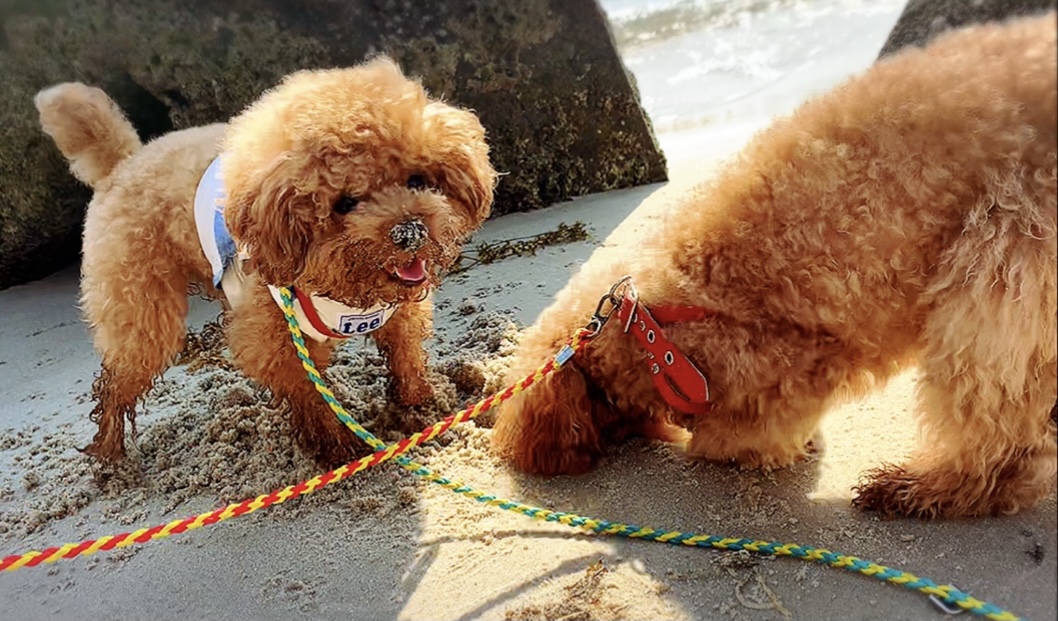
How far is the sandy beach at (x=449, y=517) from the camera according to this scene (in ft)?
5.87

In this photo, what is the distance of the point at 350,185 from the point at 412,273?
0.34 m

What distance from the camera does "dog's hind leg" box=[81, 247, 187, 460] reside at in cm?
295

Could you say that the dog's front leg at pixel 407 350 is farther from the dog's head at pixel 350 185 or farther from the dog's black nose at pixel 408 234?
the dog's black nose at pixel 408 234

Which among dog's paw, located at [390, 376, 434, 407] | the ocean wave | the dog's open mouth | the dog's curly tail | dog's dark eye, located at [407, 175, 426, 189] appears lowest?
dog's paw, located at [390, 376, 434, 407]

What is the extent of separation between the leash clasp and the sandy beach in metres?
0.53

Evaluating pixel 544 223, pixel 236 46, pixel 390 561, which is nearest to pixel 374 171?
pixel 390 561

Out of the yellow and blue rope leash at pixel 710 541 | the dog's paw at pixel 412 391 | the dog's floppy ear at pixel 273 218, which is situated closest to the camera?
the yellow and blue rope leash at pixel 710 541

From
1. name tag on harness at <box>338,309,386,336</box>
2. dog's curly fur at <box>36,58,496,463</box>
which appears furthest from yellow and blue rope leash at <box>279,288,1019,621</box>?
dog's curly fur at <box>36,58,496,463</box>

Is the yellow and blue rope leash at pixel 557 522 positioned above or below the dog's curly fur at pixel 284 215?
below

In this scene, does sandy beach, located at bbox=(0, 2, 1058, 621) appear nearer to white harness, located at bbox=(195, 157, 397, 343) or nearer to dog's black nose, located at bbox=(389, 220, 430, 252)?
white harness, located at bbox=(195, 157, 397, 343)

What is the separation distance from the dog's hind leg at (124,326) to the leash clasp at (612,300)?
1.68 metres

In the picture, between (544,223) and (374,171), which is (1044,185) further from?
(544,223)

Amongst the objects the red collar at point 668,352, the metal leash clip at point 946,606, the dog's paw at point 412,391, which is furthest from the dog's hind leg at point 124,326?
the metal leash clip at point 946,606

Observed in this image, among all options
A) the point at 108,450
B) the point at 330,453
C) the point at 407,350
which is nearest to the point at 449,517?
the point at 330,453
